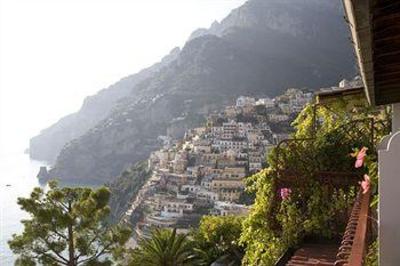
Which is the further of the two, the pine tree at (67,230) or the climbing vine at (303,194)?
the pine tree at (67,230)

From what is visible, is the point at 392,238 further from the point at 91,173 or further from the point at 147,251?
the point at 91,173

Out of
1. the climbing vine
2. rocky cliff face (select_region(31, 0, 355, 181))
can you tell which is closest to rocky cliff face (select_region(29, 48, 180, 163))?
rocky cliff face (select_region(31, 0, 355, 181))

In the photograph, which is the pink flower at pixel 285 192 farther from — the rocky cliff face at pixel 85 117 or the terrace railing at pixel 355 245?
the rocky cliff face at pixel 85 117

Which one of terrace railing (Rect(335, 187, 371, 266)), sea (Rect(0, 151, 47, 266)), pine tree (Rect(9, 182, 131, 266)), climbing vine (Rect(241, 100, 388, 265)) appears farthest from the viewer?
sea (Rect(0, 151, 47, 266))

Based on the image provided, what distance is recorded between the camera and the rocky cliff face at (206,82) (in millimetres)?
120312

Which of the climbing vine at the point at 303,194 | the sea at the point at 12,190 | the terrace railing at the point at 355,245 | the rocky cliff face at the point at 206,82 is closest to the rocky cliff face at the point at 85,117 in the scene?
the sea at the point at 12,190

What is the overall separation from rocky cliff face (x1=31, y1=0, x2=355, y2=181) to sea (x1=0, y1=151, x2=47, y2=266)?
10770mm

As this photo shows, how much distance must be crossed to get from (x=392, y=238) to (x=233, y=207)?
60.2 metres

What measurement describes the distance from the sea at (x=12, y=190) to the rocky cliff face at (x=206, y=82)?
10770 mm

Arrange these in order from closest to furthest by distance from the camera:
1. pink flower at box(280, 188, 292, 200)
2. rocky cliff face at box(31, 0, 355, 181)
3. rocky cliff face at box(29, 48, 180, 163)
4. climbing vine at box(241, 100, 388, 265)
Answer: climbing vine at box(241, 100, 388, 265)
pink flower at box(280, 188, 292, 200)
rocky cliff face at box(31, 0, 355, 181)
rocky cliff face at box(29, 48, 180, 163)

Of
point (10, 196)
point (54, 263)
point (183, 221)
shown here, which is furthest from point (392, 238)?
point (10, 196)

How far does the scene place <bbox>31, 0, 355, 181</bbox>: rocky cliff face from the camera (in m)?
120

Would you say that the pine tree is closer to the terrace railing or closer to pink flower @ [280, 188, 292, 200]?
pink flower @ [280, 188, 292, 200]

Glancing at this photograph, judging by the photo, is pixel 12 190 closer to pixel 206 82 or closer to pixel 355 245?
pixel 206 82
